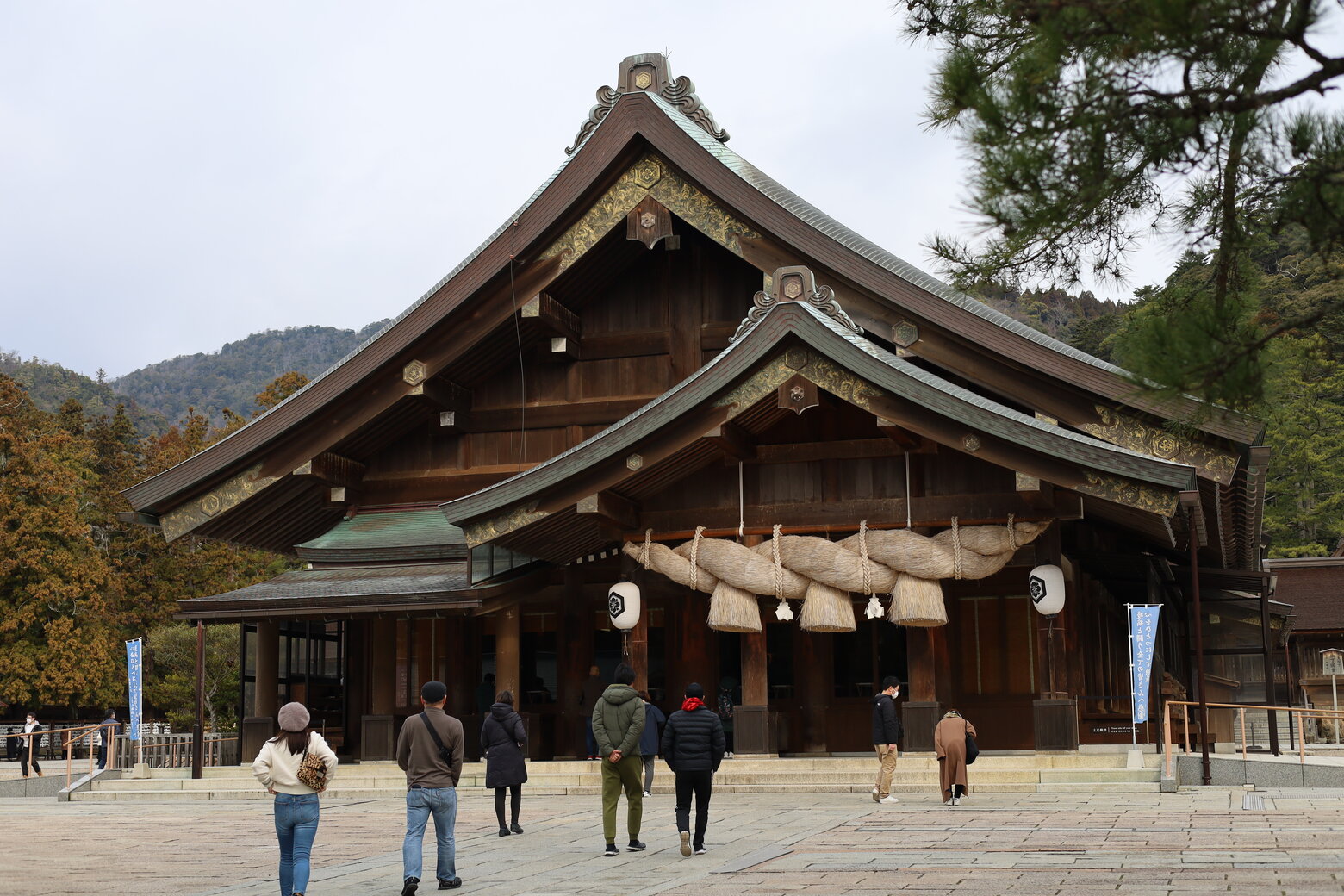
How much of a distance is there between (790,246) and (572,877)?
1035 centimetres

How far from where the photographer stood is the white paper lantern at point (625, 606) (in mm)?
16906

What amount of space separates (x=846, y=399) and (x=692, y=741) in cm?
649

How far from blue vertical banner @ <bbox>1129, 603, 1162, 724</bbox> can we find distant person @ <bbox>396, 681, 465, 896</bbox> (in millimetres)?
9441

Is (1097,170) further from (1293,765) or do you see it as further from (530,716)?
(530,716)

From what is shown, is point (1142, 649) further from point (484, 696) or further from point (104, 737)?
point (104, 737)

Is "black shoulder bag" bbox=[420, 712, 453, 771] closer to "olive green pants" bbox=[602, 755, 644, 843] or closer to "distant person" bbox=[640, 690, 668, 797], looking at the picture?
"olive green pants" bbox=[602, 755, 644, 843]

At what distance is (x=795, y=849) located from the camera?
1020 centimetres

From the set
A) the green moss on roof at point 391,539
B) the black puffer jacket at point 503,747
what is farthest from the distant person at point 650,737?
the green moss on roof at point 391,539

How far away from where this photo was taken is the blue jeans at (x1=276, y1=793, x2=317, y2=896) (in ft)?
27.1

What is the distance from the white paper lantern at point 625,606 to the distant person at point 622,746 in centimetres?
617

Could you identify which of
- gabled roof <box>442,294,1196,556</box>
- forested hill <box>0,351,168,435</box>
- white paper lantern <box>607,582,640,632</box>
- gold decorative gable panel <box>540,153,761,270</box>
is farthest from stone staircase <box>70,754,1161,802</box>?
forested hill <box>0,351,168,435</box>

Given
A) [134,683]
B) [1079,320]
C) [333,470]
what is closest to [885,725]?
[333,470]

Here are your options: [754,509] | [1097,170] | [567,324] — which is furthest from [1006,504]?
[1097,170]

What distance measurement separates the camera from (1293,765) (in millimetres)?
15211
